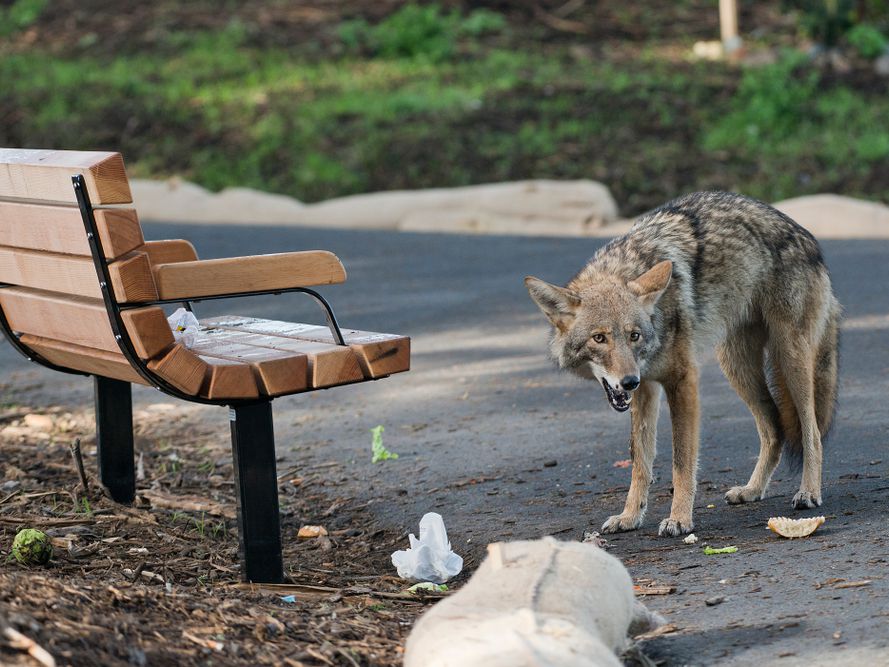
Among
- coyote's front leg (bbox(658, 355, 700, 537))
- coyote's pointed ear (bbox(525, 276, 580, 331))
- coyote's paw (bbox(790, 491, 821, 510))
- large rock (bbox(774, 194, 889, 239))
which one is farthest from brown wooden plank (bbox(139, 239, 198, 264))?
large rock (bbox(774, 194, 889, 239))

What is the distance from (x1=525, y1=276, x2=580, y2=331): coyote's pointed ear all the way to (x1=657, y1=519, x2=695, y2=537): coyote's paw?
3.37 feet

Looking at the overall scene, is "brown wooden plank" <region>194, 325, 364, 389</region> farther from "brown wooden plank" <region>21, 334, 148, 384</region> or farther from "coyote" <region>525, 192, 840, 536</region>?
"coyote" <region>525, 192, 840, 536</region>

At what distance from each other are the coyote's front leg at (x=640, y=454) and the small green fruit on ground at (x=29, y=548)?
2.43 m

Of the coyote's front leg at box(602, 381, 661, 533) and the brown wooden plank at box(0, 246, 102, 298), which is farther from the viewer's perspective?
the coyote's front leg at box(602, 381, 661, 533)

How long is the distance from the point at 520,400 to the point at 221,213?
426 inches

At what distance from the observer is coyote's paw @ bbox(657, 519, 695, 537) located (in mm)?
5145

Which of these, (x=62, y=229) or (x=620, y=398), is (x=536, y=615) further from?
(x=62, y=229)

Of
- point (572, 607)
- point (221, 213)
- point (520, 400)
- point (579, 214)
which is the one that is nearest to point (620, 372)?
point (572, 607)

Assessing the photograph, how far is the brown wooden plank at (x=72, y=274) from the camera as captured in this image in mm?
4152

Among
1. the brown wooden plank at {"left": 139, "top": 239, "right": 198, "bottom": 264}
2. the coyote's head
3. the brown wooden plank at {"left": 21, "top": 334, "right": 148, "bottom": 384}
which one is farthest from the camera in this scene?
the brown wooden plank at {"left": 139, "top": 239, "right": 198, "bottom": 264}

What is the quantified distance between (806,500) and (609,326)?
50.1 inches

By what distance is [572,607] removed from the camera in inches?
126

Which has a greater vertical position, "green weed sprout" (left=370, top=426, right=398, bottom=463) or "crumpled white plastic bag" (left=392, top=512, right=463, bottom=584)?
"crumpled white plastic bag" (left=392, top=512, right=463, bottom=584)

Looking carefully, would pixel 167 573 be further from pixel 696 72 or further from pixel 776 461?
pixel 696 72
